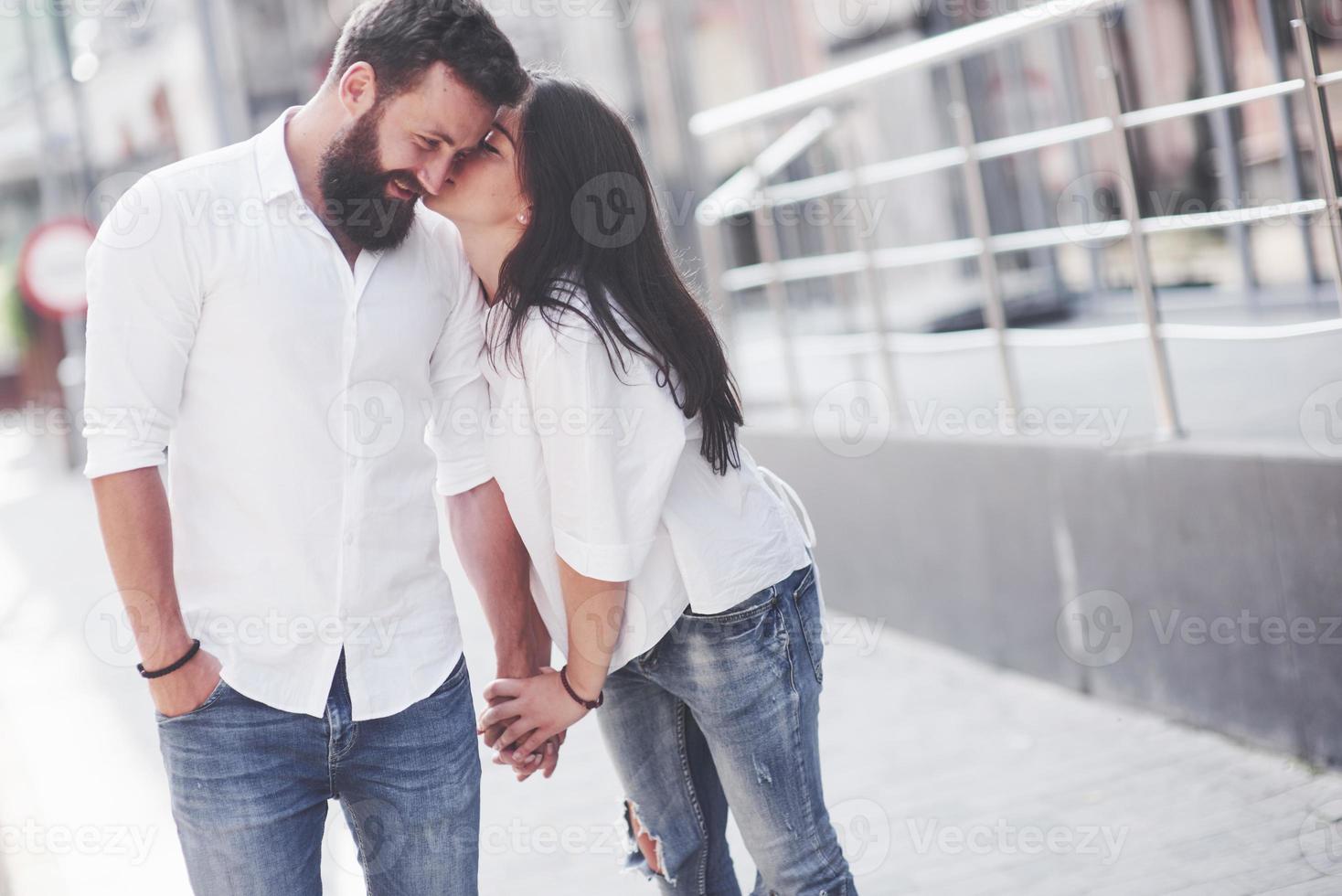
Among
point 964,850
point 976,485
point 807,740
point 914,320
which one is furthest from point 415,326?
point 914,320

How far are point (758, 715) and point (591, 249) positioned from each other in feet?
2.81

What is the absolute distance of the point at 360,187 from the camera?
226cm

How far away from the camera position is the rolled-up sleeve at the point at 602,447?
2.26 m

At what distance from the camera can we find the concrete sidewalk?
3.67 metres

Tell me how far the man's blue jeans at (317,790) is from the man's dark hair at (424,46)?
3.11ft

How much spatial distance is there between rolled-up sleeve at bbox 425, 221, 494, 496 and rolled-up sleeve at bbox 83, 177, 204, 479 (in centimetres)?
48

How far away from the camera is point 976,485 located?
5176 mm

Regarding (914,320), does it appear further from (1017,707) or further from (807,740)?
(807,740)
